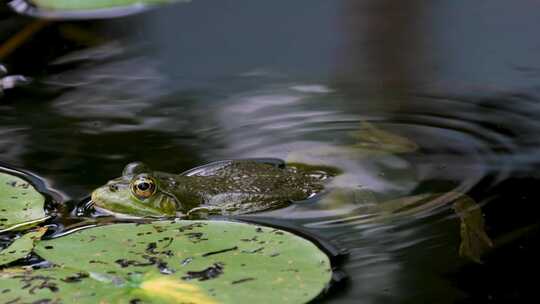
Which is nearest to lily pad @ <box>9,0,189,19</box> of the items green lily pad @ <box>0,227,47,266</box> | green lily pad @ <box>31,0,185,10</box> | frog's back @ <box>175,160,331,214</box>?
green lily pad @ <box>31,0,185,10</box>

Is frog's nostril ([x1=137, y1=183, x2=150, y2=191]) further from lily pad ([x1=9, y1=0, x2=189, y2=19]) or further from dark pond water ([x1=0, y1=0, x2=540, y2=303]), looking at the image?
lily pad ([x1=9, y1=0, x2=189, y2=19])

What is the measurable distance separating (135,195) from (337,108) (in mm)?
1089

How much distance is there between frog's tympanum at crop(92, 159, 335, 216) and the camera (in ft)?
8.15

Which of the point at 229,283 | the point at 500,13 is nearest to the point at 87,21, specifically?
the point at 500,13

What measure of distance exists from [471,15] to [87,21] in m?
2.01

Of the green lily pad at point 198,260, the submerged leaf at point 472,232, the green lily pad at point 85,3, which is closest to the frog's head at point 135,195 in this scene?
the green lily pad at point 198,260

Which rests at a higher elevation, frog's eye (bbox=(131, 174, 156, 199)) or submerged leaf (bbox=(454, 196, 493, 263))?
frog's eye (bbox=(131, 174, 156, 199))

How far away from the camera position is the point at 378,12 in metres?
4.31

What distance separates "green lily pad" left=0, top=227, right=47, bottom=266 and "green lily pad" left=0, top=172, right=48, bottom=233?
9cm

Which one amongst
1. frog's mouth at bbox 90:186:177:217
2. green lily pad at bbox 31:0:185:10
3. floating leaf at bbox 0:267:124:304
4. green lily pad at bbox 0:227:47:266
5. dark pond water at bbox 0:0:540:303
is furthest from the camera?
green lily pad at bbox 31:0:185:10

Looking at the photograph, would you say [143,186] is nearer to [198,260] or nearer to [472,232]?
[198,260]

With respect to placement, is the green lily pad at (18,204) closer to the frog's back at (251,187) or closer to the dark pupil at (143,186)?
the dark pupil at (143,186)

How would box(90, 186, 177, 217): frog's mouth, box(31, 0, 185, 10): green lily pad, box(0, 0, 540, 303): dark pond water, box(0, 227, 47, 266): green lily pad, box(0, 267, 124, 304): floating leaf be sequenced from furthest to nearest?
box(31, 0, 185, 10): green lily pad < box(90, 186, 177, 217): frog's mouth < box(0, 0, 540, 303): dark pond water < box(0, 227, 47, 266): green lily pad < box(0, 267, 124, 304): floating leaf

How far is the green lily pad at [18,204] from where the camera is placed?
7.54 feet
